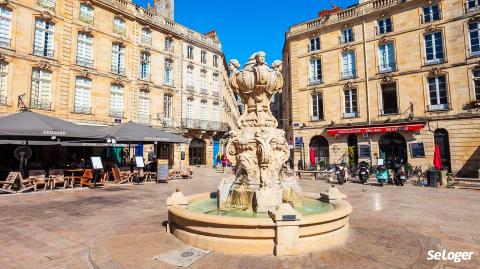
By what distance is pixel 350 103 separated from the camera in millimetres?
21875

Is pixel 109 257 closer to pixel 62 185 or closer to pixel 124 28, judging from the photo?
pixel 62 185

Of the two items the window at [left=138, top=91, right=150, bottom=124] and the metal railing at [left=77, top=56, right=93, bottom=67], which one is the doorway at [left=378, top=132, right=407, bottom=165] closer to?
the window at [left=138, top=91, right=150, bottom=124]

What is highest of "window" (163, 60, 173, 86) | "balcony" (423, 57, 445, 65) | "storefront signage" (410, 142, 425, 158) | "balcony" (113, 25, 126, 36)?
"balcony" (113, 25, 126, 36)

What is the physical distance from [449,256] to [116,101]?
22.3m

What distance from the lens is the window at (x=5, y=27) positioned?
1653 centimetres

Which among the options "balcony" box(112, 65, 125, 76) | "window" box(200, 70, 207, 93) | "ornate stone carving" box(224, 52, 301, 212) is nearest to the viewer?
"ornate stone carving" box(224, 52, 301, 212)

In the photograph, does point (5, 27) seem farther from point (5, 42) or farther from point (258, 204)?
point (258, 204)

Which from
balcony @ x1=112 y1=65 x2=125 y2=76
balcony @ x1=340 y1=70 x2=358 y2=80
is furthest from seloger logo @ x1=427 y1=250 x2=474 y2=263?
balcony @ x1=112 y1=65 x2=125 y2=76

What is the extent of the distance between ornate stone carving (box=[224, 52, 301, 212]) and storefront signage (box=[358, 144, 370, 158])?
1622cm

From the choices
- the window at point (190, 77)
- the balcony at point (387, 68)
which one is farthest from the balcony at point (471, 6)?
the window at point (190, 77)

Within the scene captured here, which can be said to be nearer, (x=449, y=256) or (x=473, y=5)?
(x=449, y=256)

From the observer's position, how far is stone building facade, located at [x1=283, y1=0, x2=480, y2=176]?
17.7 meters

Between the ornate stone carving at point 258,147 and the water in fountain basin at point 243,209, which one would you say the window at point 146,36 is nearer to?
the ornate stone carving at point 258,147

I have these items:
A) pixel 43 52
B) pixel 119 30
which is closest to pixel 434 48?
pixel 119 30
